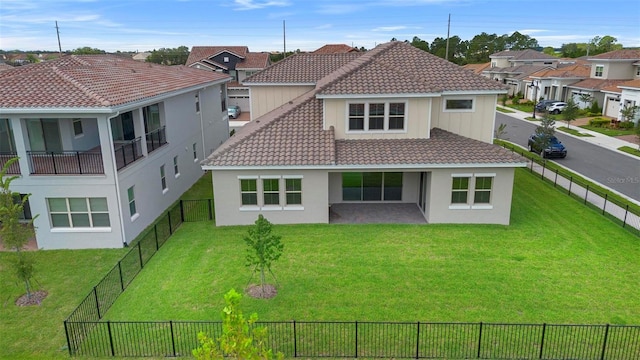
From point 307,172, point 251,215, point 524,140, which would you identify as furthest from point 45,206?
point 524,140

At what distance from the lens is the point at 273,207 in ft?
65.6

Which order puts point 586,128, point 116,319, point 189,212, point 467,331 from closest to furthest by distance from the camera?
point 467,331 < point 116,319 < point 189,212 < point 586,128

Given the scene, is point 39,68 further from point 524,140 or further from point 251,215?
point 524,140

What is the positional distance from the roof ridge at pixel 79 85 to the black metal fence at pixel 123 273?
5.21 m

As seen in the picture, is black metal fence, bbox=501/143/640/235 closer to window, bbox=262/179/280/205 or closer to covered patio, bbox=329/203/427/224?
covered patio, bbox=329/203/427/224

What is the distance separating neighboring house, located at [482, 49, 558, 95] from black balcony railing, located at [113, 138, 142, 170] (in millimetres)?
67057

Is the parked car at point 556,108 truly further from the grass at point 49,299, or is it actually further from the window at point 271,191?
the grass at point 49,299

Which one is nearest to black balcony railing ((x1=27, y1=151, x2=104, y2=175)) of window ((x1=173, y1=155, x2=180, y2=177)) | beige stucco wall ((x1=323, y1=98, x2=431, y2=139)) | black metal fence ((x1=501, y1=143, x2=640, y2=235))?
window ((x1=173, y1=155, x2=180, y2=177))

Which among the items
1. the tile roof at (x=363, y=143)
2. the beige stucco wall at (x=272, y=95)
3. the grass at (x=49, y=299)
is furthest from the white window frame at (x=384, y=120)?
the grass at (x=49, y=299)

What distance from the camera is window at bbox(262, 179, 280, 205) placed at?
19734mm

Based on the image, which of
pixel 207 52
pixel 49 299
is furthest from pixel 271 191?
pixel 207 52

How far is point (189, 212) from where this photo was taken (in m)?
22.3

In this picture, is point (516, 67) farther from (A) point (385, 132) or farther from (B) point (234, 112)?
(A) point (385, 132)

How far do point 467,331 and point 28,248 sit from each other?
17429 mm
